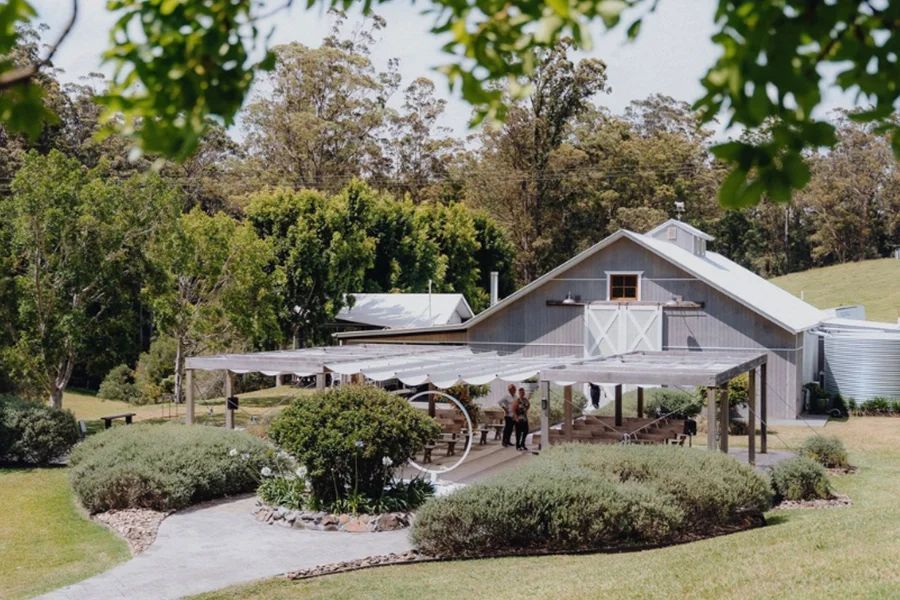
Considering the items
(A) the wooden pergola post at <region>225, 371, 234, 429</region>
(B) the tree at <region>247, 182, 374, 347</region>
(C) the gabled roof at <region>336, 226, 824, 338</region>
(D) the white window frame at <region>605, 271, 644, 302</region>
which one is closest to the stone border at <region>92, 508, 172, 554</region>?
(A) the wooden pergola post at <region>225, 371, 234, 429</region>

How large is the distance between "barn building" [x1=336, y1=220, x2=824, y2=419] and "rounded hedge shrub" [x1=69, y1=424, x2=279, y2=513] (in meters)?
12.3

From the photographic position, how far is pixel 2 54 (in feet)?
10.6

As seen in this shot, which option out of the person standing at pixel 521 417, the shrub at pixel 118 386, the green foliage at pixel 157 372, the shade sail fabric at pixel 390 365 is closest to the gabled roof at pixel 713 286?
the shade sail fabric at pixel 390 365

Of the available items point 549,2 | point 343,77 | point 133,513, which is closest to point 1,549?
point 133,513

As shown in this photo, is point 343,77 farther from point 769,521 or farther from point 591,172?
point 769,521

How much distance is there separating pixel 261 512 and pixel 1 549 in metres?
3.61

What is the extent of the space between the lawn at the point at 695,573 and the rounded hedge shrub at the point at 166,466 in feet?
16.6

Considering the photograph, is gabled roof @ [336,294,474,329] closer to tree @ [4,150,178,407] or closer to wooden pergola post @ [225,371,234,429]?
tree @ [4,150,178,407]

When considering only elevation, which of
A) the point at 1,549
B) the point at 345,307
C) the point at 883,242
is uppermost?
the point at 883,242

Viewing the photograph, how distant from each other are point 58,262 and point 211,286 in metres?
6.26

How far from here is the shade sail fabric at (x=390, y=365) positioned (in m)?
19.7

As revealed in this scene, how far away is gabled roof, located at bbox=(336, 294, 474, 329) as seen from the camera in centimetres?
3881

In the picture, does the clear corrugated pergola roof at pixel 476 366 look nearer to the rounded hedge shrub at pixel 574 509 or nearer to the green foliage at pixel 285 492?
the rounded hedge shrub at pixel 574 509

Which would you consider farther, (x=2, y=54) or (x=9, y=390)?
(x=9, y=390)
